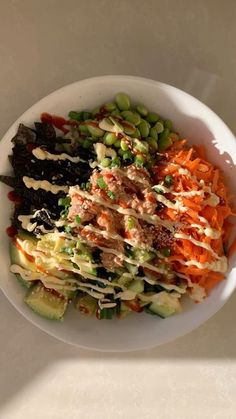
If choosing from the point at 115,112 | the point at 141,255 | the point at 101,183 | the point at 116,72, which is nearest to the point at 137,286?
the point at 141,255

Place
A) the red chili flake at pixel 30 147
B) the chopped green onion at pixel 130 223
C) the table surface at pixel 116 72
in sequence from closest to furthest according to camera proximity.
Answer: the chopped green onion at pixel 130 223
the red chili flake at pixel 30 147
the table surface at pixel 116 72

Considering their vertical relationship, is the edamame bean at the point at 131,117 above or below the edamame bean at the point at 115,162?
above

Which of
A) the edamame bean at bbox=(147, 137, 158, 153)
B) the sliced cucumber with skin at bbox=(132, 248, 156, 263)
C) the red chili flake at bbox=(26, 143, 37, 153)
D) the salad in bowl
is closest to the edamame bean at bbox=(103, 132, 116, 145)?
the salad in bowl

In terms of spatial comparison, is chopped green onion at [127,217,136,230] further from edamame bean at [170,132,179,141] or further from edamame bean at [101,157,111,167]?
edamame bean at [170,132,179,141]

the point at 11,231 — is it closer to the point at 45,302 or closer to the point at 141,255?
the point at 45,302

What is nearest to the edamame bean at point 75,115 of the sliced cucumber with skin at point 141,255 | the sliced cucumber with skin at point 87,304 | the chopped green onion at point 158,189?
the chopped green onion at point 158,189

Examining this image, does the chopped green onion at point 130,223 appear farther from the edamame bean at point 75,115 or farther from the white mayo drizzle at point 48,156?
the edamame bean at point 75,115
